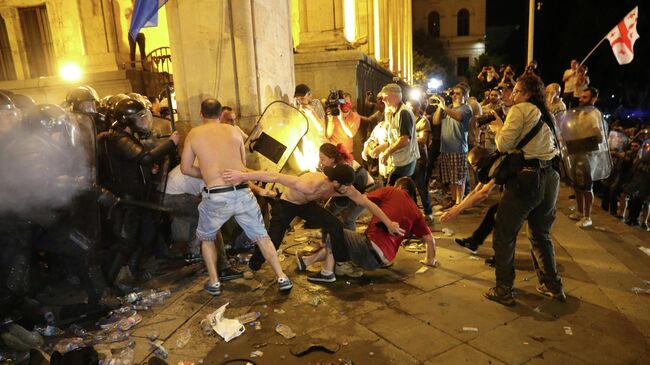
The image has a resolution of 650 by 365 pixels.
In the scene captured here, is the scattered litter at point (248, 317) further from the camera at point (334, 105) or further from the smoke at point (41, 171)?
the camera at point (334, 105)

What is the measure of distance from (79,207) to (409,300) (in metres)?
3.32

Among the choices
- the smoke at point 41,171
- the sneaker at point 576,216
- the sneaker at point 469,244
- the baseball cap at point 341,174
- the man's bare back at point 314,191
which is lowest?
the sneaker at point 576,216

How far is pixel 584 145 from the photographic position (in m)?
6.48

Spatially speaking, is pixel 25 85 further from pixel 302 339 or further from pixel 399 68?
pixel 399 68

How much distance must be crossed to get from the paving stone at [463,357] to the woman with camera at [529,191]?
3.14 feet

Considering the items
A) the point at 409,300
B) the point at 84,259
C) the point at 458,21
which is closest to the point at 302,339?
the point at 409,300

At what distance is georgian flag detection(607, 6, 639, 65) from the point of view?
10422 millimetres

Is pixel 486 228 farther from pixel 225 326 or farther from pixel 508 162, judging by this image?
pixel 225 326

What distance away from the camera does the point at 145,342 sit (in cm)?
367

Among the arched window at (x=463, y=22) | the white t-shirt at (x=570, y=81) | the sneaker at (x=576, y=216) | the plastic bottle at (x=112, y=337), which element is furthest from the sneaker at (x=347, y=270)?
the arched window at (x=463, y=22)

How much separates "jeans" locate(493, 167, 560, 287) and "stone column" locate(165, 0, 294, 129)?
12.8ft

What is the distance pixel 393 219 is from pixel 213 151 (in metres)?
2.04

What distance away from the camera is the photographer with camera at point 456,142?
285 inches

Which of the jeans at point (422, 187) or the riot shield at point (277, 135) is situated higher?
the riot shield at point (277, 135)
